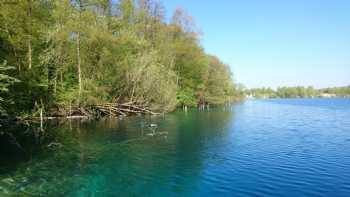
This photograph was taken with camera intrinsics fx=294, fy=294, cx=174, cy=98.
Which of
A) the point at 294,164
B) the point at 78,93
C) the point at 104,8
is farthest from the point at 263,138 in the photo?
the point at 104,8

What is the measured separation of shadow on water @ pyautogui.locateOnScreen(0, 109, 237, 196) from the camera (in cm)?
1373

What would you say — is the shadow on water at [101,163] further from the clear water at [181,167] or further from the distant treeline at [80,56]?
the distant treeline at [80,56]

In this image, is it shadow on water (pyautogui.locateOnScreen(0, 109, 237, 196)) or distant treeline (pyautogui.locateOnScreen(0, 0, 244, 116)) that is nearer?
shadow on water (pyautogui.locateOnScreen(0, 109, 237, 196))

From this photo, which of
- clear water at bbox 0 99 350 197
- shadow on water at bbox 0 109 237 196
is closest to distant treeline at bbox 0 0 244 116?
shadow on water at bbox 0 109 237 196

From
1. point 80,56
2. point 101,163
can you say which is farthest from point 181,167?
point 80,56

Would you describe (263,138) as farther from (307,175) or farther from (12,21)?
(12,21)

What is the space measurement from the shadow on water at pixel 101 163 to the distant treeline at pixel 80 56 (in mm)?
7914

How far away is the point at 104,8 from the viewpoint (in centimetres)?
4912

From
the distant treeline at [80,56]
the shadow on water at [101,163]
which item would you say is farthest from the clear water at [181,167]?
the distant treeline at [80,56]

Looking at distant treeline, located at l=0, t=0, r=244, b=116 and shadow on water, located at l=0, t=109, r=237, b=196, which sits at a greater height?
distant treeline, located at l=0, t=0, r=244, b=116

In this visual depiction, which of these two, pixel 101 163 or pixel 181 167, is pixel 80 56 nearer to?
pixel 101 163

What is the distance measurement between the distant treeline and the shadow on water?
26.0ft

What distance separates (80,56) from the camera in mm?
44531

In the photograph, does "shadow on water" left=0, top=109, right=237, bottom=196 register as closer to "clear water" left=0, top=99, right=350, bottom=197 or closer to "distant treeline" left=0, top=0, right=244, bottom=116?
"clear water" left=0, top=99, right=350, bottom=197
